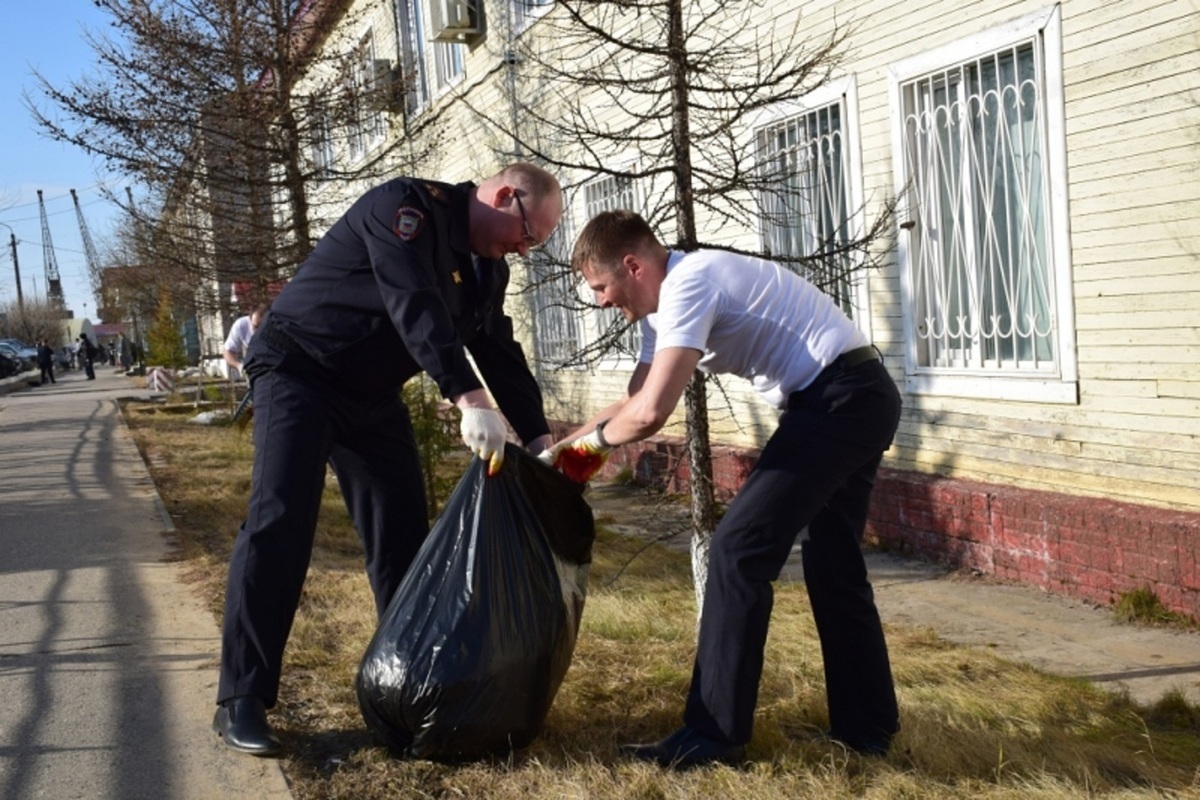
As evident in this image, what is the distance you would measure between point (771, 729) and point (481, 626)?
91 centimetres

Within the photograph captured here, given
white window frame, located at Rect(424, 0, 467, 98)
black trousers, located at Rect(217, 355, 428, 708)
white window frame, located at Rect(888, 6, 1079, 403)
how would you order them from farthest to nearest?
1. white window frame, located at Rect(424, 0, 467, 98)
2. white window frame, located at Rect(888, 6, 1079, 403)
3. black trousers, located at Rect(217, 355, 428, 708)

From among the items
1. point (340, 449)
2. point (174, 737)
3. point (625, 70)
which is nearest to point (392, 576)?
point (340, 449)

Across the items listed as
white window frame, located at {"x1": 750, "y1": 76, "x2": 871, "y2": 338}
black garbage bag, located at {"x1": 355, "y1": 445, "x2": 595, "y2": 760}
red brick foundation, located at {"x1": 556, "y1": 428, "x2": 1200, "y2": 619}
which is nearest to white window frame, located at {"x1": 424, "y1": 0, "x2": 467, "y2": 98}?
white window frame, located at {"x1": 750, "y1": 76, "x2": 871, "y2": 338}

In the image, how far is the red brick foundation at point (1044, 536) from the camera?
216 inches

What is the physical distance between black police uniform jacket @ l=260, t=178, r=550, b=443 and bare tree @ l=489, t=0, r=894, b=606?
121 cm

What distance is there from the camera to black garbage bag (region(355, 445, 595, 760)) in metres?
3.34

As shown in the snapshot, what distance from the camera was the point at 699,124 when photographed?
664 cm

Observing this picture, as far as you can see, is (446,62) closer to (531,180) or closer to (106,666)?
(106,666)

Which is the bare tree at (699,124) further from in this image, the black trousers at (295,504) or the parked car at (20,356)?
the parked car at (20,356)

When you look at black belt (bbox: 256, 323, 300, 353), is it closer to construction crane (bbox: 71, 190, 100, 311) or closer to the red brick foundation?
the red brick foundation

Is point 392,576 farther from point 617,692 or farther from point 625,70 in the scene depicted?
point 625,70

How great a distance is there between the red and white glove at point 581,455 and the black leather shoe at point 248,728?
1078mm

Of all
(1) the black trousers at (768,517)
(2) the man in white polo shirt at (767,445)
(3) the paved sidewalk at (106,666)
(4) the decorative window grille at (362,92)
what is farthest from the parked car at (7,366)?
(1) the black trousers at (768,517)

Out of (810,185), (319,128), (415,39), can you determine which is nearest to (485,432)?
(810,185)
